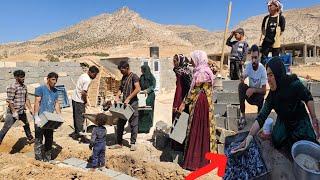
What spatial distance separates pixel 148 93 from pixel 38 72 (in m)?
6.75

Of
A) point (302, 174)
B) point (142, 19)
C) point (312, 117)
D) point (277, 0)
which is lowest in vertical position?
point (302, 174)

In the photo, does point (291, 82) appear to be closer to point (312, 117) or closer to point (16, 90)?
point (312, 117)

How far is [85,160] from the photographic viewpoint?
7.09 metres

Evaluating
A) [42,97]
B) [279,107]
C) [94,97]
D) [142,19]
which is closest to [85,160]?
[42,97]

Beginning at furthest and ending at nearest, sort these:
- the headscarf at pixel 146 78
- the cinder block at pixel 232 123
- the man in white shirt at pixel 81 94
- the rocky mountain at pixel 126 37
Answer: the rocky mountain at pixel 126 37
the headscarf at pixel 146 78
the man in white shirt at pixel 81 94
the cinder block at pixel 232 123

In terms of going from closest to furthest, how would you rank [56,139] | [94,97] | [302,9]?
1. [56,139]
2. [94,97]
3. [302,9]

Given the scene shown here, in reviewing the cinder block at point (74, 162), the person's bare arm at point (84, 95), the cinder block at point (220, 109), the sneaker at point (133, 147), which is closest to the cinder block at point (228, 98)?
the cinder block at point (220, 109)

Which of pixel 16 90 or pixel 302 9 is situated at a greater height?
pixel 302 9

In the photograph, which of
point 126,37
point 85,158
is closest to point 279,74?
point 85,158

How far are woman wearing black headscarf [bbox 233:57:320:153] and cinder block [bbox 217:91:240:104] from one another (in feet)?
10.8

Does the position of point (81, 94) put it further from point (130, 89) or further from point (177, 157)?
point (177, 157)

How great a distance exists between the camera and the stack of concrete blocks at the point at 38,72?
12.1 m

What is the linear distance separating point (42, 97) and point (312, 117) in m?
4.43

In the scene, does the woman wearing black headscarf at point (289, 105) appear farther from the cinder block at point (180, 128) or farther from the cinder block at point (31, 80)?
the cinder block at point (31, 80)
